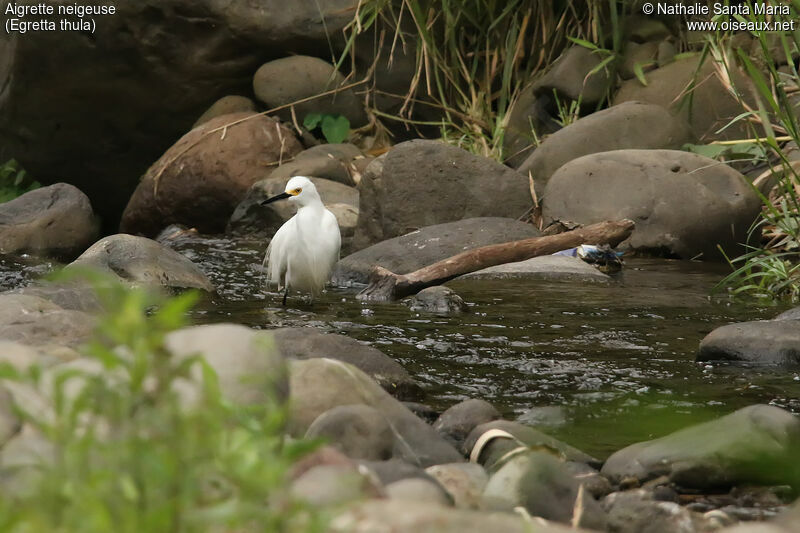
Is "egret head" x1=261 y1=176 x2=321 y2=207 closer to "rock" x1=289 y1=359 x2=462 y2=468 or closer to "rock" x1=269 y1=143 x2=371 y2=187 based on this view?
"rock" x1=269 y1=143 x2=371 y2=187

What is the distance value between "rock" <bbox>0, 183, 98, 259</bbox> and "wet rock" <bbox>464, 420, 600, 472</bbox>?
19.7 feet

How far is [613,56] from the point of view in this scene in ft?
29.5

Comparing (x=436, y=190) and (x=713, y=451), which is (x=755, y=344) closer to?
(x=713, y=451)

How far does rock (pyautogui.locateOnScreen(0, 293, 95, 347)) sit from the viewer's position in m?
3.33

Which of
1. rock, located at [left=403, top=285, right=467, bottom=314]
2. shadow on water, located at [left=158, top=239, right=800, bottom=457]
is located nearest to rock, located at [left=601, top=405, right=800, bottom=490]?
shadow on water, located at [left=158, top=239, right=800, bottom=457]

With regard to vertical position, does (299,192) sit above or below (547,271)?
above

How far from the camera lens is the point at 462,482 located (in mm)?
2477

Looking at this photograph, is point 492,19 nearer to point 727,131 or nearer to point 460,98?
point 460,98

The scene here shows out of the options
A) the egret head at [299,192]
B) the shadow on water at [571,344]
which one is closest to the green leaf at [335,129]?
the shadow on water at [571,344]

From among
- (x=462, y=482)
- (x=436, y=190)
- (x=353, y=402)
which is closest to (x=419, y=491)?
(x=462, y=482)

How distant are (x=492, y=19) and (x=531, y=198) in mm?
2552

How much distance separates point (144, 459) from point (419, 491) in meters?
1.04

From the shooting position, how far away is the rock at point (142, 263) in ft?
19.3

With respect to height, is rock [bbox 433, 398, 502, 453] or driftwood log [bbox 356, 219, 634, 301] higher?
rock [bbox 433, 398, 502, 453]
